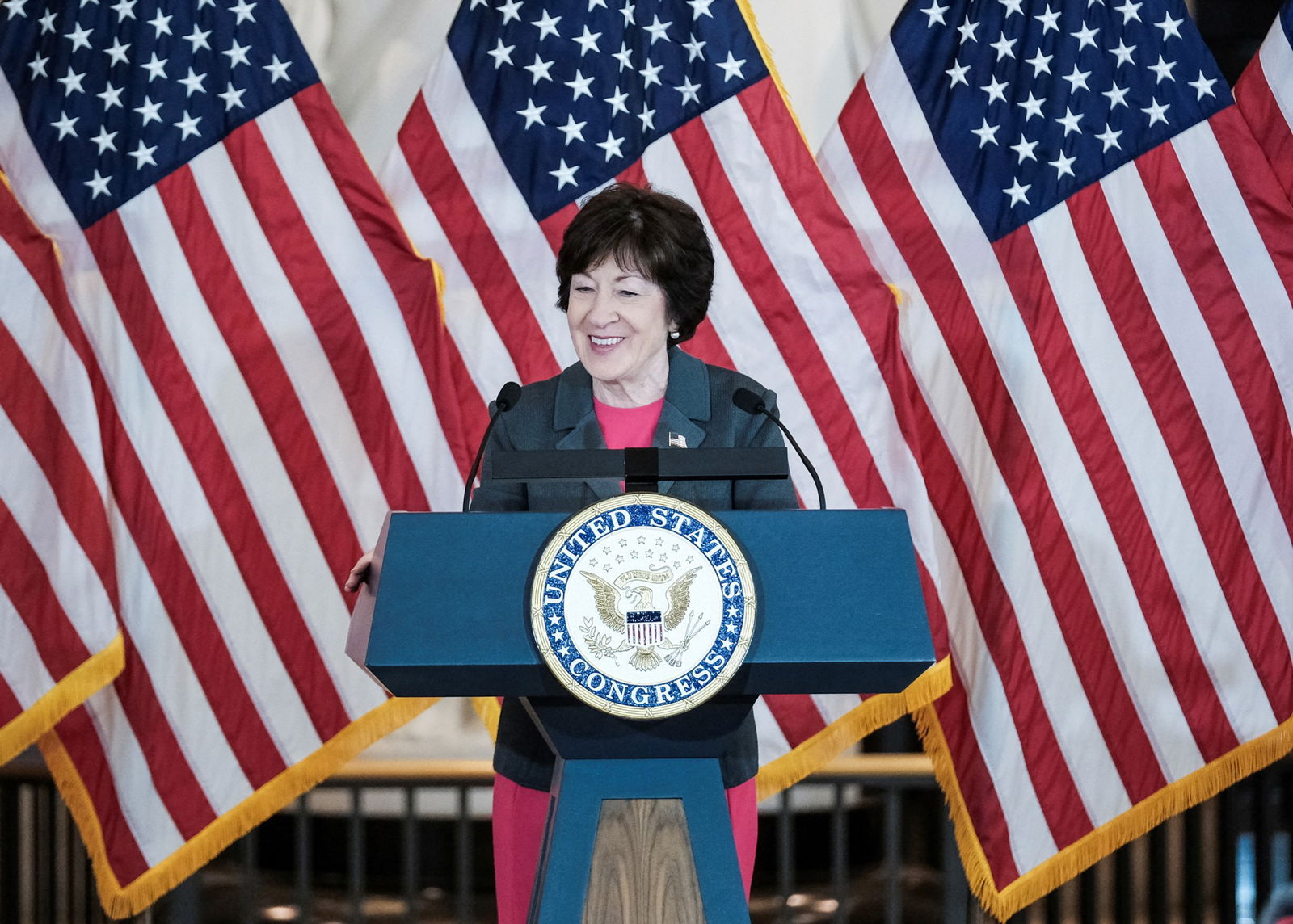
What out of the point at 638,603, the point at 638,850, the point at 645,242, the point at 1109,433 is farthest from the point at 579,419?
the point at 1109,433

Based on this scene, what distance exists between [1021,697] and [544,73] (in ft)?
6.90

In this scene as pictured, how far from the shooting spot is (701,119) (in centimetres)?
357

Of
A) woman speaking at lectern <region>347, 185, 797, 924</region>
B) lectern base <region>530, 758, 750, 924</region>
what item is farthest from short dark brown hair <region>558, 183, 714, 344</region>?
lectern base <region>530, 758, 750, 924</region>

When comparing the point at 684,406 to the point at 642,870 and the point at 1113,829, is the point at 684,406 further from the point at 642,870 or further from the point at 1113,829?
the point at 1113,829

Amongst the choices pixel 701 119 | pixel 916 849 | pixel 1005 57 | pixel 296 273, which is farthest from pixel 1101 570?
pixel 916 849

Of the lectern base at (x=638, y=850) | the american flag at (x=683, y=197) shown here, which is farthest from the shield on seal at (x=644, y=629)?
the american flag at (x=683, y=197)

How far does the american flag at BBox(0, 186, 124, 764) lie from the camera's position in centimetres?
343

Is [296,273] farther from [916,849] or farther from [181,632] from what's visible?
[916,849]

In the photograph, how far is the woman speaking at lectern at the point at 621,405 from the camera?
6.44 ft

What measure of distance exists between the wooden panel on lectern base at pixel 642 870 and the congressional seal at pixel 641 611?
7.5 inches

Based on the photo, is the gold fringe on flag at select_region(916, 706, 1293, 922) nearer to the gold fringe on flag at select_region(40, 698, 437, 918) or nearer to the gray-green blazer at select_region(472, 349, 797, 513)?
the gold fringe on flag at select_region(40, 698, 437, 918)

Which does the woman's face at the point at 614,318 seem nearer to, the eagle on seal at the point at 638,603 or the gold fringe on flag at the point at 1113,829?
the eagle on seal at the point at 638,603

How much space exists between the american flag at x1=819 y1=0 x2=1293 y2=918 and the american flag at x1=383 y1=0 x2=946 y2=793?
0.26 meters

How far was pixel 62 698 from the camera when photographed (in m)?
3.43
